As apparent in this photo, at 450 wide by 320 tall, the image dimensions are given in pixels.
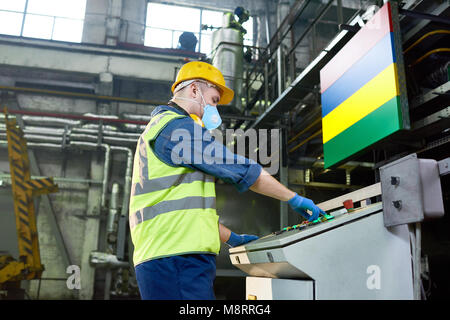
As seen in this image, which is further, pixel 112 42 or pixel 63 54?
Answer: pixel 112 42

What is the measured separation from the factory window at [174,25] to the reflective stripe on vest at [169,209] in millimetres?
6924

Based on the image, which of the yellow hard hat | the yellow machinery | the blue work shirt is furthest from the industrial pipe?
the blue work shirt

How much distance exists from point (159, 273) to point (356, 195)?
3.35 ft

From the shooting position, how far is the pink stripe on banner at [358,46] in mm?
2820

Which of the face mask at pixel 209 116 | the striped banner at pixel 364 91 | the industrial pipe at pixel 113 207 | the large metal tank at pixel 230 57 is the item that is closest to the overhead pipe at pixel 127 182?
the industrial pipe at pixel 113 207

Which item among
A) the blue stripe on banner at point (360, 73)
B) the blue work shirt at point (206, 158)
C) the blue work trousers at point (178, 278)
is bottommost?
the blue work trousers at point (178, 278)

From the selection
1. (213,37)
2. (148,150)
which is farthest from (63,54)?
(148,150)

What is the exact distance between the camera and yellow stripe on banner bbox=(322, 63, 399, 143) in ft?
8.68

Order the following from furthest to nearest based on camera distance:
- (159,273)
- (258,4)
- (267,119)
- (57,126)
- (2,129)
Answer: (258,4), (57,126), (2,129), (267,119), (159,273)

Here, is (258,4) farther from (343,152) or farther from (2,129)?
(343,152)

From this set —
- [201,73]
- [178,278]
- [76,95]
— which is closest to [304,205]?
[178,278]

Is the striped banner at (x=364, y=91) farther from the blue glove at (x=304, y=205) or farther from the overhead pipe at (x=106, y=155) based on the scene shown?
the overhead pipe at (x=106, y=155)

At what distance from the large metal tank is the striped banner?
6.21 ft

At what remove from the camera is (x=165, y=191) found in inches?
51.4
